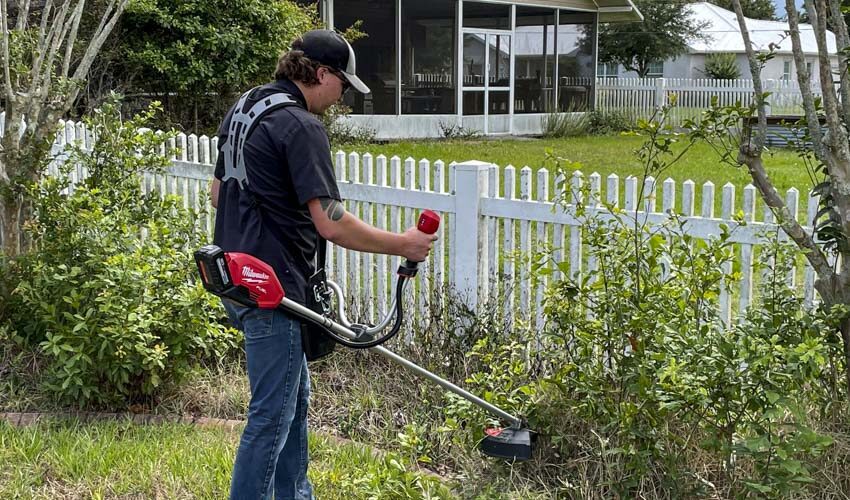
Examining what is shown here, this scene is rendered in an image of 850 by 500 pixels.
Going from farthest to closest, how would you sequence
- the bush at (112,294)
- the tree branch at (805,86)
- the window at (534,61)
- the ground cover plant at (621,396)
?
the window at (534,61)
the bush at (112,294)
the tree branch at (805,86)
the ground cover plant at (621,396)

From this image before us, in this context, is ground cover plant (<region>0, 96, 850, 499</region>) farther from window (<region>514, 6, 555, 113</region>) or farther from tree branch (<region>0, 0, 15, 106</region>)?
window (<region>514, 6, 555, 113</region>)

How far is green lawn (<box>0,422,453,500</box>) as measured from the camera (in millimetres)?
3943

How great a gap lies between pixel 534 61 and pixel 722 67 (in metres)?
17.0

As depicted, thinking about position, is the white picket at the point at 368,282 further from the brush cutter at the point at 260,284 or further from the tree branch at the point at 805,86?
the tree branch at the point at 805,86

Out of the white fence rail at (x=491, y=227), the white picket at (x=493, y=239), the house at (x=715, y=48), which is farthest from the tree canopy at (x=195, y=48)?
the house at (x=715, y=48)

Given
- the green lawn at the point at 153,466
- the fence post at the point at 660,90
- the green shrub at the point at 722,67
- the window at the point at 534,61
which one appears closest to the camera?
the green lawn at the point at 153,466

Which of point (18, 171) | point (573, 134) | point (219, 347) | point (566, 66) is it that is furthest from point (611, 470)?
point (566, 66)

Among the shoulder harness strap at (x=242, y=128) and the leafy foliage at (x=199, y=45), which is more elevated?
the leafy foliage at (x=199, y=45)

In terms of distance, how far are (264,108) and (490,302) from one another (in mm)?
2247

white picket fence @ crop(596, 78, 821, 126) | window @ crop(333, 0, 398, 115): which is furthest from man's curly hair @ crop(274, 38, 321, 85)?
white picket fence @ crop(596, 78, 821, 126)

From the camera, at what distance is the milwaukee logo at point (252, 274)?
3232 mm

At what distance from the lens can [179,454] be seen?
4.46 metres

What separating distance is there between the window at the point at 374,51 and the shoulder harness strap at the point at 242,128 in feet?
49.6

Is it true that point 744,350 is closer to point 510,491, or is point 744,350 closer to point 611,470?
point 611,470
